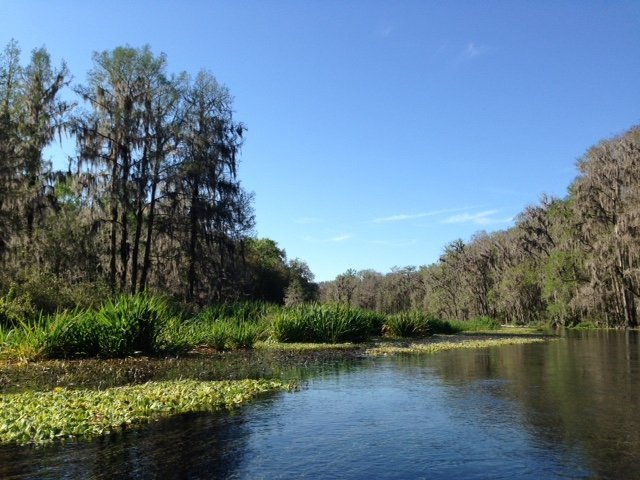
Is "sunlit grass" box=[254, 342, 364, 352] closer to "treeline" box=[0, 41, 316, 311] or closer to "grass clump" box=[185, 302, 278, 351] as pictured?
"grass clump" box=[185, 302, 278, 351]

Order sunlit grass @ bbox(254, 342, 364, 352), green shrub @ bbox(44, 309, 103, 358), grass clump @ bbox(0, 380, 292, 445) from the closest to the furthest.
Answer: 1. grass clump @ bbox(0, 380, 292, 445)
2. green shrub @ bbox(44, 309, 103, 358)
3. sunlit grass @ bbox(254, 342, 364, 352)

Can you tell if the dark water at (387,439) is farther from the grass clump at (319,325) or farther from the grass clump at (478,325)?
the grass clump at (478,325)

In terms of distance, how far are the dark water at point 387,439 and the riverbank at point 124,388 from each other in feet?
1.49

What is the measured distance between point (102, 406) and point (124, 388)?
166cm

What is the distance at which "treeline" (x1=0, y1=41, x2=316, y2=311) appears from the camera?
26.2 metres

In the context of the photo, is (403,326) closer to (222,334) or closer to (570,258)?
(222,334)

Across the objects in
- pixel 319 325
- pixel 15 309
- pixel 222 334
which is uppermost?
pixel 15 309

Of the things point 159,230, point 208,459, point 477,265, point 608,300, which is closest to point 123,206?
point 159,230

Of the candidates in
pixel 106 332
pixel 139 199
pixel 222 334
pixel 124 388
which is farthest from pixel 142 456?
pixel 139 199

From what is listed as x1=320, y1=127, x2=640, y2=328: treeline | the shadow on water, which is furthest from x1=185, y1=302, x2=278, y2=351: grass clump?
x1=320, y1=127, x2=640, y2=328: treeline

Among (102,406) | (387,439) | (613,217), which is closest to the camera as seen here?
(387,439)

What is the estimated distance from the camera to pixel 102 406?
751cm

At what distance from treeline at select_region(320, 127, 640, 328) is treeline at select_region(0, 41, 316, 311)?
1696cm

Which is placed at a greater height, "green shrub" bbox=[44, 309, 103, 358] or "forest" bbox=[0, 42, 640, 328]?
"forest" bbox=[0, 42, 640, 328]
